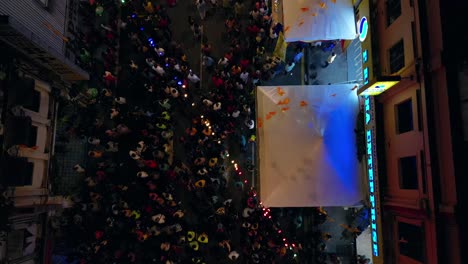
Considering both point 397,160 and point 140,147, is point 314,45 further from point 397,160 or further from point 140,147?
point 140,147

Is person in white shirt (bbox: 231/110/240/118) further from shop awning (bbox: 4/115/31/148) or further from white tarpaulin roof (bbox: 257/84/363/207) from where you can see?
shop awning (bbox: 4/115/31/148)

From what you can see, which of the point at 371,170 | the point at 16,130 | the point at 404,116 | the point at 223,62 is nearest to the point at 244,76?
the point at 223,62

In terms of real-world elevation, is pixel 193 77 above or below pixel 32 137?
above

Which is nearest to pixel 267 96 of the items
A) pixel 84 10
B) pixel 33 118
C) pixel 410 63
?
pixel 410 63

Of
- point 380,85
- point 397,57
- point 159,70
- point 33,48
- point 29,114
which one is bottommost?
point 29,114

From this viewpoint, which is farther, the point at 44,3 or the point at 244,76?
the point at 244,76

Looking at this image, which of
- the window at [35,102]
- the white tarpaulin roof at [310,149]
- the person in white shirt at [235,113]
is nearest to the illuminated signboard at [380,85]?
the white tarpaulin roof at [310,149]

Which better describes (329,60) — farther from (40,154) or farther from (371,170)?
(40,154)
